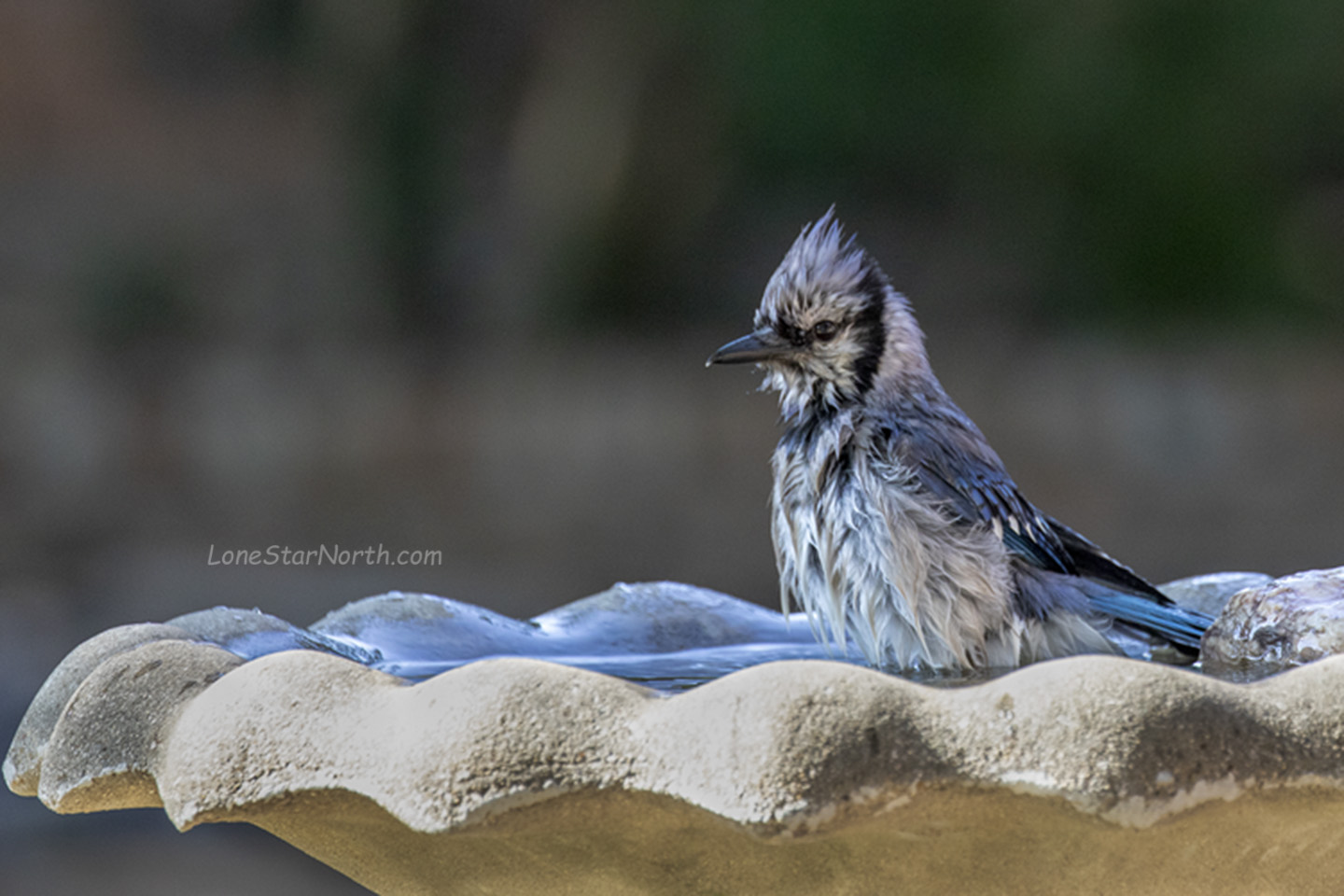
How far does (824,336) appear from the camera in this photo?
1.96 metres

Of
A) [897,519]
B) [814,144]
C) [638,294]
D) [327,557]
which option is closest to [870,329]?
[897,519]

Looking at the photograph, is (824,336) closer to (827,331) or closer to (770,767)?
(827,331)

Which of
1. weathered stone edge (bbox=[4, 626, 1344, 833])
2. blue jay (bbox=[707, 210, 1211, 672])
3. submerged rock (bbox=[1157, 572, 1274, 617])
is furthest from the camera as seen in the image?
submerged rock (bbox=[1157, 572, 1274, 617])

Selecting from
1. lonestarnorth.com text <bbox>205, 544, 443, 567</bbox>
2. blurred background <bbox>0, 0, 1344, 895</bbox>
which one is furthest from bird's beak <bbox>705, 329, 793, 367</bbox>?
lonestarnorth.com text <bbox>205, 544, 443, 567</bbox>

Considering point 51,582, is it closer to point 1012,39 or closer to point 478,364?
point 478,364

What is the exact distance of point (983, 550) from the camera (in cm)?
182

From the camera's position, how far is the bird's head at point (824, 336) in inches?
76.9

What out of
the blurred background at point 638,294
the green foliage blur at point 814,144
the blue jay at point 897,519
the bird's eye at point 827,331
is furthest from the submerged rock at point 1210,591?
the green foliage blur at point 814,144

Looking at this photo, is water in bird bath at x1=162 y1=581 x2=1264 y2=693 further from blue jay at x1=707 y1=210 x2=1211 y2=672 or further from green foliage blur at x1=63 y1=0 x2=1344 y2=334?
green foliage blur at x1=63 y1=0 x2=1344 y2=334

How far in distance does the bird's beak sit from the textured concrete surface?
922 mm

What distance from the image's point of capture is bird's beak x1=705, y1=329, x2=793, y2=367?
6.38 feet

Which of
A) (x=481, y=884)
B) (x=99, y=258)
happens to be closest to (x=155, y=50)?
(x=99, y=258)

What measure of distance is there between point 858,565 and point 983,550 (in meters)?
0.17

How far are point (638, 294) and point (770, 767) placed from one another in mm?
6986
